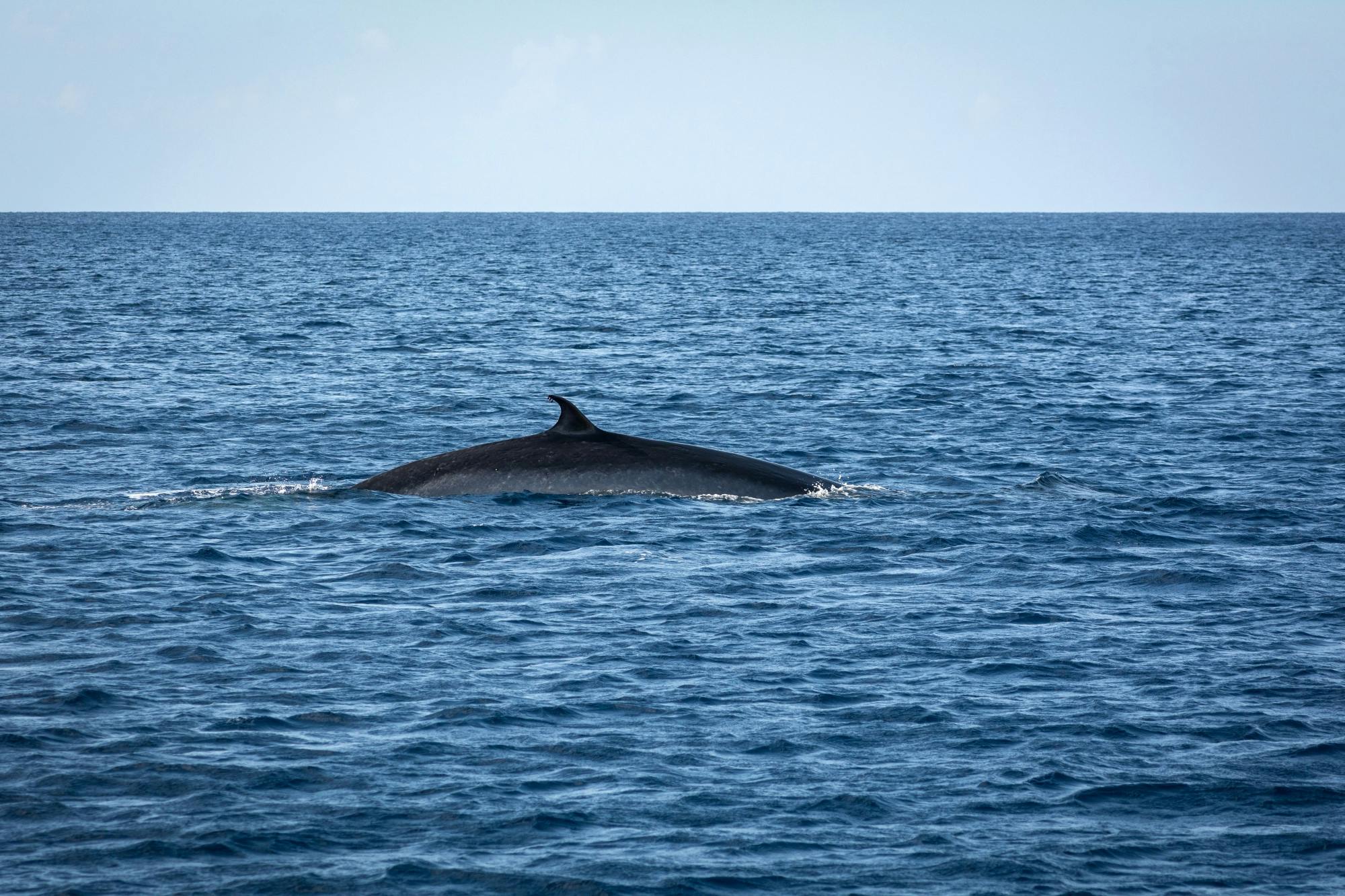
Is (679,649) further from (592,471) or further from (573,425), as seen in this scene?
(592,471)

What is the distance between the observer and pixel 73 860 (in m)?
9.52

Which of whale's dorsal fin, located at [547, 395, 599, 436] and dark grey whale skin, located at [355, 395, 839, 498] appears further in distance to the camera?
dark grey whale skin, located at [355, 395, 839, 498]

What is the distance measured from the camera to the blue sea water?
32.5 feet

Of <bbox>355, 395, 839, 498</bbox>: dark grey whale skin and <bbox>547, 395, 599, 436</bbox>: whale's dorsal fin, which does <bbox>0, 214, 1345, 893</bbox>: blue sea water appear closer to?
<bbox>355, 395, 839, 498</bbox>: dark grey whale skin

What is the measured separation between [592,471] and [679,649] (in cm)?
651

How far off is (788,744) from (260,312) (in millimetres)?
52795

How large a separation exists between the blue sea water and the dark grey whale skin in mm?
310

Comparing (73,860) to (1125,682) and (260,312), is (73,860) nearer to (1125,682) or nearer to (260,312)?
(1125,682)

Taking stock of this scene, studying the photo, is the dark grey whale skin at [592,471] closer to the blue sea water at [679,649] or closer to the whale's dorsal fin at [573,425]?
the whale's dorsal fin at [573,425]

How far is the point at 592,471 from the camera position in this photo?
2058 centimetres

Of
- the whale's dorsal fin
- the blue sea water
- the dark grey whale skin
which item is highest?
the whale's dorsal fin

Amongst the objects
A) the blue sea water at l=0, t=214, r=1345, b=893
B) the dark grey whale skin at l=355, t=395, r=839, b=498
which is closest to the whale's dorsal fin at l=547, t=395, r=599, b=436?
the dark grey whale skin at l=355, t=395, r=839, b=498

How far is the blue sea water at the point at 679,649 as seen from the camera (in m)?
9.91

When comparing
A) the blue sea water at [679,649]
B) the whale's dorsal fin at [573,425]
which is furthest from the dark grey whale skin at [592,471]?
the blue sea water at [679,649]
